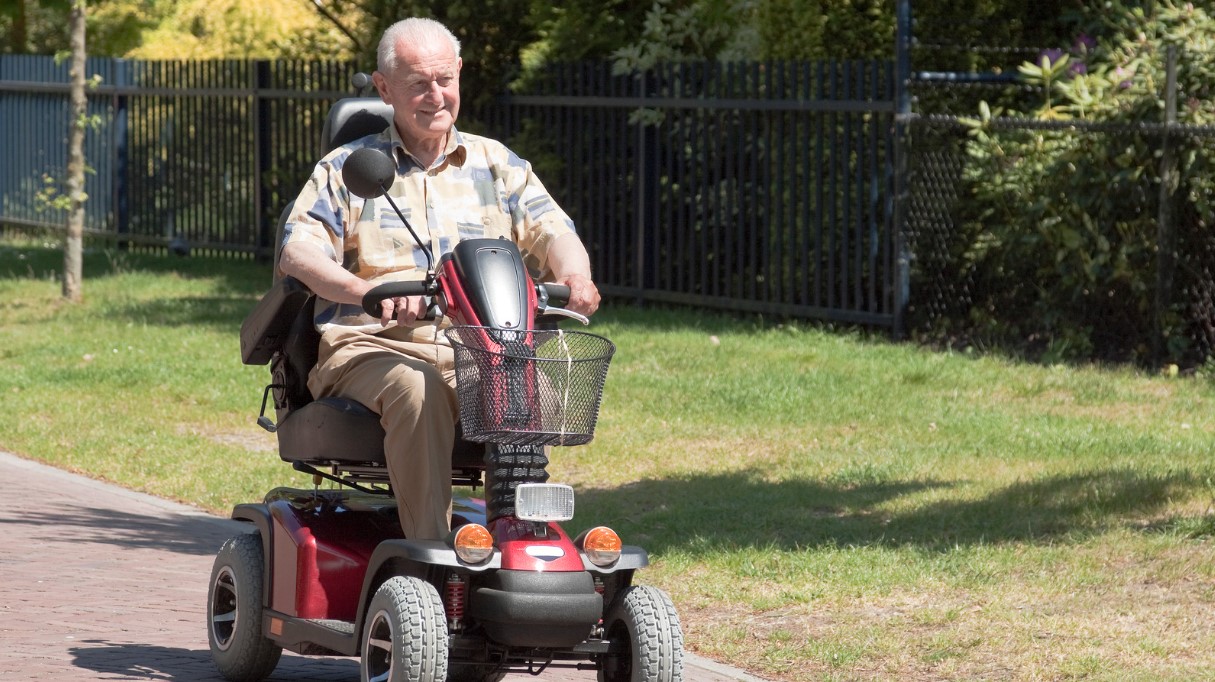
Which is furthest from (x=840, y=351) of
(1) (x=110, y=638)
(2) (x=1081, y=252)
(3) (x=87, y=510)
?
(1) (x=110, y=638)

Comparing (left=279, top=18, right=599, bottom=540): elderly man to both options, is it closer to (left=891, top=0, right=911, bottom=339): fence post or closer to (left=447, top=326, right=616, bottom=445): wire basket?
(left=447, top=326, right=616, bottom=445): wire basket

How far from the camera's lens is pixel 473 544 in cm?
430

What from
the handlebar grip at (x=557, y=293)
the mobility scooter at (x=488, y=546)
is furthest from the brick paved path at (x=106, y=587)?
the handlebar grip at (x=557, y=293)

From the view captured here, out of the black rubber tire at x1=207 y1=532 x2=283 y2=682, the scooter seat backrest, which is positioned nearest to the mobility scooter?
the black rubber tire at x1=207 y1=532 x2=283 y2=682

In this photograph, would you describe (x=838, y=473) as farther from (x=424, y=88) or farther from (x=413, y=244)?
(x=424, y=88)

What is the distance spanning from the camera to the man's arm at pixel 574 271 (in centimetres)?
474

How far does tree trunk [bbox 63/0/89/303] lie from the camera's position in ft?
46.3

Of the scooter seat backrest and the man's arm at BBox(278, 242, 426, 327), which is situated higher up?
the scooter seat backrest

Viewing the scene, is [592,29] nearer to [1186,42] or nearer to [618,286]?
[618,286]

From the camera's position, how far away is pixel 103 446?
926cm

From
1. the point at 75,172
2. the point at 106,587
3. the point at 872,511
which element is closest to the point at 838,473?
the point at 872,511

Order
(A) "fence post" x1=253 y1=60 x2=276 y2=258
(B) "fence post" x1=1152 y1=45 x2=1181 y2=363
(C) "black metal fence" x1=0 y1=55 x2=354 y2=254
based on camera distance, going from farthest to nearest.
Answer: (A) "fence post" x1=253 y1=60 x2=276 y2=258
(C) "black metal fence" x1=0 y1=55 x2=354 y2=254
(B) "fence post" x1=1152 y1=45 x2=1181 y2=363

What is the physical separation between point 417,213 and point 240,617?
1.21 m

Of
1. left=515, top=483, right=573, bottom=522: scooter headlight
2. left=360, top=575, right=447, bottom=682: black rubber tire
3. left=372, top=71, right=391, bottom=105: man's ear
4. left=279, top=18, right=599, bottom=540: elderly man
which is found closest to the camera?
left=360, top=575, right=447, bottom=682: black rubber tire
